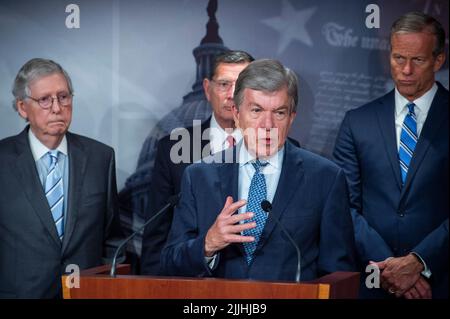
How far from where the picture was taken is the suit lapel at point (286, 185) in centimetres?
→ 347

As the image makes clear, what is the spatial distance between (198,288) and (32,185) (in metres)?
1.70

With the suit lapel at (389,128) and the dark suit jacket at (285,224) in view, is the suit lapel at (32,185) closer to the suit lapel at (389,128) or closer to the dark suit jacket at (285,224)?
the dark suit jacket at (285,224)

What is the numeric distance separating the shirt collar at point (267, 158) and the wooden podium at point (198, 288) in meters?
0.66

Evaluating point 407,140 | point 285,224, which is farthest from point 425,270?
point 285,224

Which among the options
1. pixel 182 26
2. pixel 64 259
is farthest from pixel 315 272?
pixel 182 26

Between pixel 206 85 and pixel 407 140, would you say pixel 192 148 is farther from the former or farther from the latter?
pixel 407 140

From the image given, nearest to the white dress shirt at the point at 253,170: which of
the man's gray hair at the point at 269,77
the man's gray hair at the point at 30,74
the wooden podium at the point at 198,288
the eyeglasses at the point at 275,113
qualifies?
the eyeglasses at the point at 275,113

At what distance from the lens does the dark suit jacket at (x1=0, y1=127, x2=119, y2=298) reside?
4.34m

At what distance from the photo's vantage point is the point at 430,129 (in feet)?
14.5

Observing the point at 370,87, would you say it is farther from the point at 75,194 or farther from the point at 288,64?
the point at 75,194

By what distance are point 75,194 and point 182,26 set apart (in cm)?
129

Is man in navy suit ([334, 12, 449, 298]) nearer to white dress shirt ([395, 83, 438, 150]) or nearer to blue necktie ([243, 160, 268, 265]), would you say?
white dress shirt ([395, 83, 438, 150])

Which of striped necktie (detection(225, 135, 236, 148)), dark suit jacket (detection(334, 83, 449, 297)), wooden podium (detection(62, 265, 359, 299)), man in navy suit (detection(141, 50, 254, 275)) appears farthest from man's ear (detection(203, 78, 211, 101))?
wooden podium (detection(62, 265, 359, 299))

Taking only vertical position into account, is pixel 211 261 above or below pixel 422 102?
below
